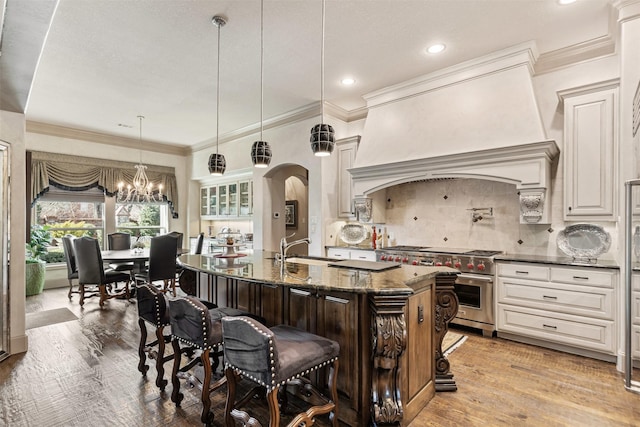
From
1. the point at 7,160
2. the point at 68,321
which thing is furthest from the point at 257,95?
the point at 68,321

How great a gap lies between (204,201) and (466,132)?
20.6 feet

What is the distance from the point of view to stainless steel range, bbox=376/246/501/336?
3.56 m

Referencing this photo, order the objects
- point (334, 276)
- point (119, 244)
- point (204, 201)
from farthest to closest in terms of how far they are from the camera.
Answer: point (204, 201)
point (119, 244)
point (334, 276)

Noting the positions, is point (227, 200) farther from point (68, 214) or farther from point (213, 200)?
point (68, 214)

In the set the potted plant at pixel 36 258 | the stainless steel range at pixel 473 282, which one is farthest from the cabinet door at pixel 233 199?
the stainless steel range at pixel 473 282

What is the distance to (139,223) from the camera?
743cm

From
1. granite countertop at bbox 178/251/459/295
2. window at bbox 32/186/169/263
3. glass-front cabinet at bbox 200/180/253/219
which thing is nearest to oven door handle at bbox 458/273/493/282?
granite countertop at bbox 178/251/459/295

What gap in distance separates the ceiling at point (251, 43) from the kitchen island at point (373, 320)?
223cm

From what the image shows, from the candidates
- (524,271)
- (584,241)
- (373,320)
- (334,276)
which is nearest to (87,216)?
(334,276)

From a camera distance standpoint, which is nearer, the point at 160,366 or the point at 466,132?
the point at 160,366

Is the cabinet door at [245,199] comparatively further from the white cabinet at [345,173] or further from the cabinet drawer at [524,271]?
the cabinet drawer at [524,271]

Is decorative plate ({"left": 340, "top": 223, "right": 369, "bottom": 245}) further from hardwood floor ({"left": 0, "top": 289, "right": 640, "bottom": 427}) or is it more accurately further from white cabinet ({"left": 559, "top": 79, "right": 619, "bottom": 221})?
white cabinet ({"left": 559, "top": 79, "right": 619, "bottom": 221})

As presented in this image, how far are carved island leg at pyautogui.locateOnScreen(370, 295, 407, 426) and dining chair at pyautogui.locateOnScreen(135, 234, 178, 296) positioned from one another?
156 inches

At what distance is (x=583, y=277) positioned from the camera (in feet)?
9.98
